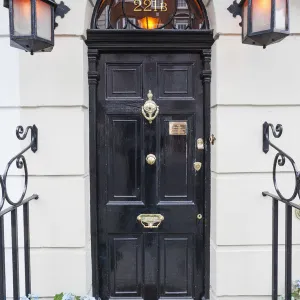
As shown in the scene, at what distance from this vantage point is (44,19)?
7.45ft

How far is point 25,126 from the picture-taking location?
268 centimetres

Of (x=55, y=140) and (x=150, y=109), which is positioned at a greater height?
(x=150, y=109)

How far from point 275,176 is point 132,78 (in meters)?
1.60

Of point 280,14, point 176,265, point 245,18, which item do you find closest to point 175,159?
point 176,265

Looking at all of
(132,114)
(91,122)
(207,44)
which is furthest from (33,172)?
(207,44)

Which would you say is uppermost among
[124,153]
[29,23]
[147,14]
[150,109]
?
[147,14]

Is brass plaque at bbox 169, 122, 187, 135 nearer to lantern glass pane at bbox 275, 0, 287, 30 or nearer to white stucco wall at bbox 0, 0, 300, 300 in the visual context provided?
white stucco wall at bbox 0, 0, 300, 300

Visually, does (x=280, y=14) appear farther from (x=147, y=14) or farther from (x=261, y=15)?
(x=147, y=14)

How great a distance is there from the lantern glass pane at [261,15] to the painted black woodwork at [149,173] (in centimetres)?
65

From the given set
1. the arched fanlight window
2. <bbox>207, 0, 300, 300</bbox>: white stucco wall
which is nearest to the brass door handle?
<bbox>207, 0, 300, 300</bbox>: white stucco wall

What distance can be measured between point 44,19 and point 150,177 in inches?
63.3

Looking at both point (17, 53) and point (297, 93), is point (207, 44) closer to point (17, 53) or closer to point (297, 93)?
point (297, 93)

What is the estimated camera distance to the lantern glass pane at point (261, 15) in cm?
215

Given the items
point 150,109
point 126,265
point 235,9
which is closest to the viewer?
point 235,9
